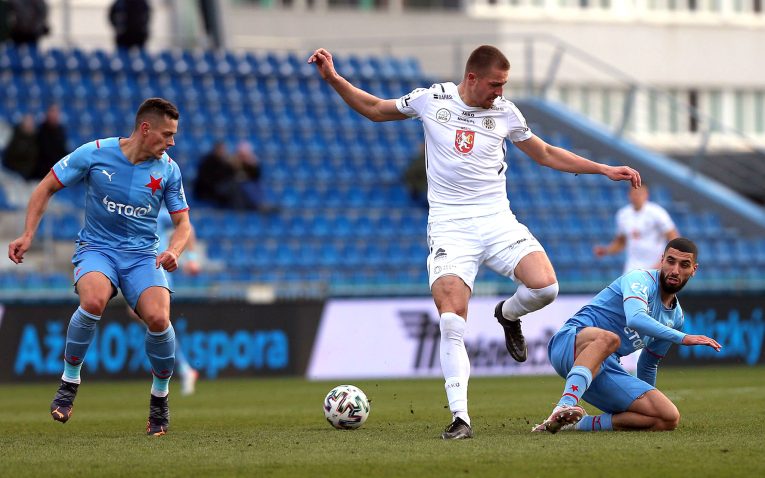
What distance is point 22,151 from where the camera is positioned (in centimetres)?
2056

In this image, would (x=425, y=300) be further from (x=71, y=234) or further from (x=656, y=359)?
(x=656, y=359)

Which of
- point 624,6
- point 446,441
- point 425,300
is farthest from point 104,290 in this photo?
point 624,6

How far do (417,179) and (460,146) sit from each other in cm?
1468

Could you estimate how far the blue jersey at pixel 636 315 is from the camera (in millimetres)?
8414

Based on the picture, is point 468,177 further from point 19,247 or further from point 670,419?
point 19,247

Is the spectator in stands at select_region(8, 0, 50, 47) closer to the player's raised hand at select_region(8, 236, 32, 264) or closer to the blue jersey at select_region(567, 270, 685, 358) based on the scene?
the player's raised hand at select_region(8, 236, 32, 264)

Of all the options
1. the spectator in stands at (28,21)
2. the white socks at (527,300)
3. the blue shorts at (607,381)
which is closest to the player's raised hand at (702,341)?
the blue shorts at (607,381)

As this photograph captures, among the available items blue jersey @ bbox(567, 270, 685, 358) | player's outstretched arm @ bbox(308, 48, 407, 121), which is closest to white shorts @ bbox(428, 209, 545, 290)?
blue jersey @ bbox(567, 270, 685, 358)

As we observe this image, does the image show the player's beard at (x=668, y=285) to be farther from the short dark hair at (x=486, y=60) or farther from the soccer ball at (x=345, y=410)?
the soccer ball at (x=345, y=410)

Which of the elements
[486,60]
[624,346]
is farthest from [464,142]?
[624,346]

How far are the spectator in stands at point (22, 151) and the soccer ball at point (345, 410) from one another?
1218cm

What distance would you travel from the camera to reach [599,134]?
26.7 m

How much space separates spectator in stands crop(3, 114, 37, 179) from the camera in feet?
67.4

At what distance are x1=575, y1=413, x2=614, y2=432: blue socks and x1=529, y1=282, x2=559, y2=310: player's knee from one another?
2.79 feet
